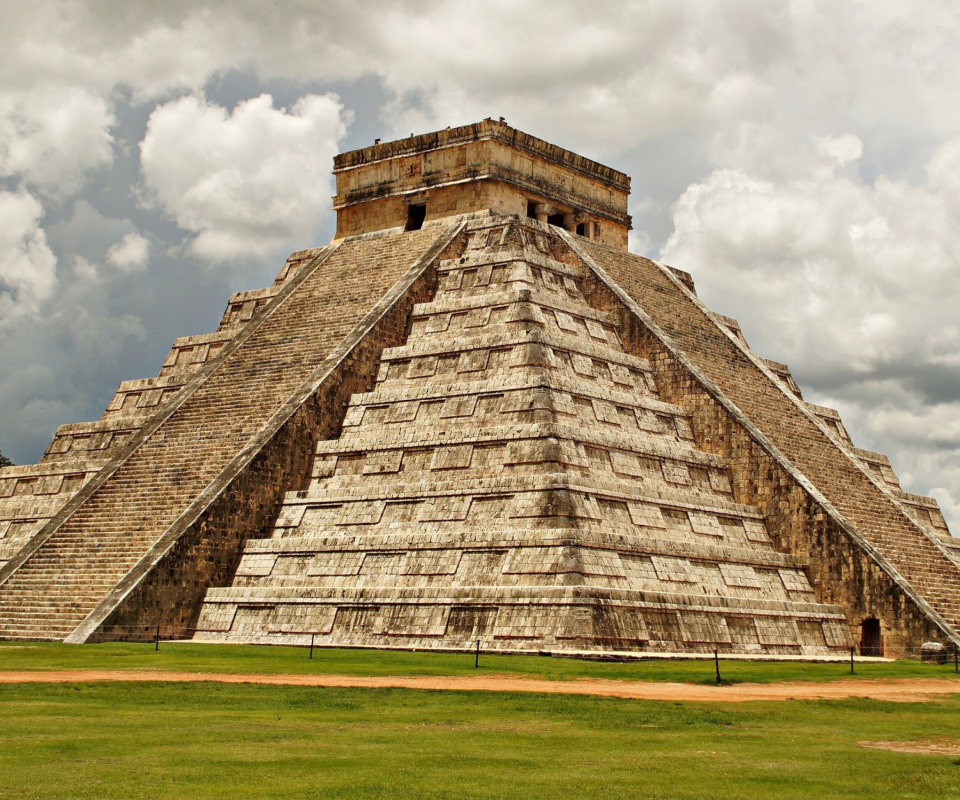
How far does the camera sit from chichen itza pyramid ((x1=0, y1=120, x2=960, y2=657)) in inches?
714

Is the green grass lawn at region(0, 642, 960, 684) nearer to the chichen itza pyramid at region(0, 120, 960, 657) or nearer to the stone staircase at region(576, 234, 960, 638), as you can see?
the chichen itza pyramid at region(0, 120, 960, 657)

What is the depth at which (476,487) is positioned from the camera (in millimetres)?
19141

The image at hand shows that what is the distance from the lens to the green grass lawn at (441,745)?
7.80 meters

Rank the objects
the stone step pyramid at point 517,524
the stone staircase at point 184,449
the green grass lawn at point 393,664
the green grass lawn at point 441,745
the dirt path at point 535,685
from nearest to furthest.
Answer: the green grass lawn at point 441,745 → the dirt path at point 535,685 → the green grass lawn at point 393,664 → the stone step pyramid at point 517,524 → the stone staircase at point 184,449

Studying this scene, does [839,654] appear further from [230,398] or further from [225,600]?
[230,398]

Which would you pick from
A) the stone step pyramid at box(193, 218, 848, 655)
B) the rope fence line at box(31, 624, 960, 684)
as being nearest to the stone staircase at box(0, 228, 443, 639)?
the rope fence line at box(31, 624, 960, 684)

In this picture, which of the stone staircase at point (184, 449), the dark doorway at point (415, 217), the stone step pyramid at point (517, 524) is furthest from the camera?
the dark doorway at point (415, 217)

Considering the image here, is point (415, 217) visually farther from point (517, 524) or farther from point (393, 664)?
point (393, 664)

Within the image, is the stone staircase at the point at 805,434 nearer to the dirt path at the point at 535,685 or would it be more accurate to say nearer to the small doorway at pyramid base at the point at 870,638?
the small doorway at pyramid base at the point at 870,638

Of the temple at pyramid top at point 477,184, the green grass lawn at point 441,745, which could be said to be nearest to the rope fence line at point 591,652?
the green grass lawn at point 441,745

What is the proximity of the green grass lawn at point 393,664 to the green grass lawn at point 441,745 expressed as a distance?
7.35ft

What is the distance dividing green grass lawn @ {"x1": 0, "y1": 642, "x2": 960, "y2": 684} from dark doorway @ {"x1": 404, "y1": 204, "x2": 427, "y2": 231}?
561 inches

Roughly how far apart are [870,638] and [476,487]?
275 inches

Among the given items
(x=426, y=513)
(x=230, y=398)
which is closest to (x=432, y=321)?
(x=230, y=398)
